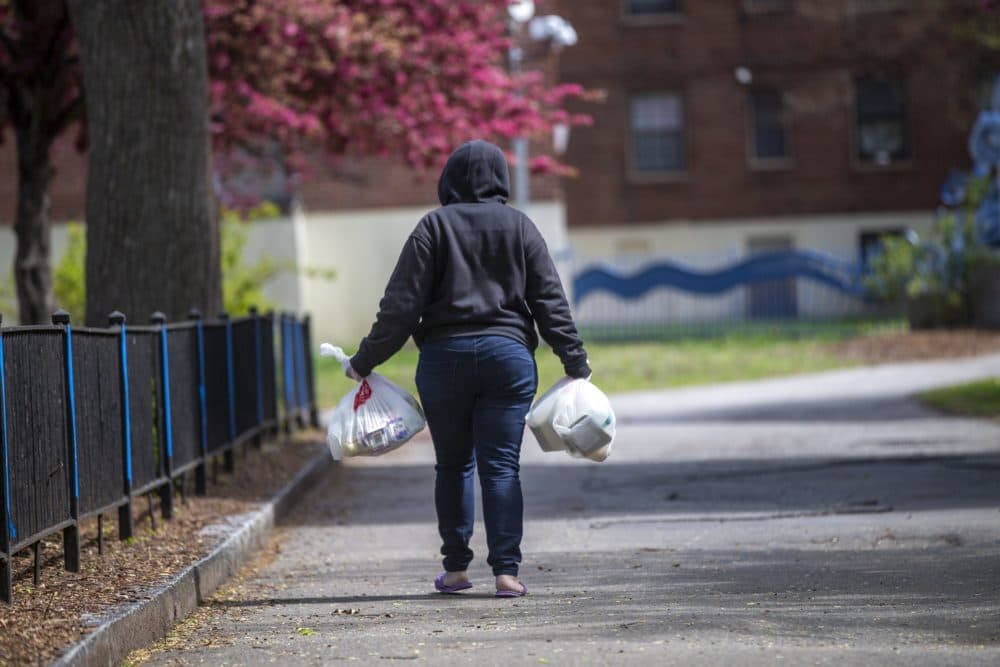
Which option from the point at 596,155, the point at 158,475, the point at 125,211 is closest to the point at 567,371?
the point at 158,475

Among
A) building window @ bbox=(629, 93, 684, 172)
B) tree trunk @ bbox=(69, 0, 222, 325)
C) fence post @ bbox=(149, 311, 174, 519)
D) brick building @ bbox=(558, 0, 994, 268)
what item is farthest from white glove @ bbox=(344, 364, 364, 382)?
building window @ bbox=(629, 93, 684, 172)

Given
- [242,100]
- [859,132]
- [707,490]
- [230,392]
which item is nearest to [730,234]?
[859,132]

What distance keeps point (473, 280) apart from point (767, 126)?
2750 cm

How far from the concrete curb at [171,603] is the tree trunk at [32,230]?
20.5ft

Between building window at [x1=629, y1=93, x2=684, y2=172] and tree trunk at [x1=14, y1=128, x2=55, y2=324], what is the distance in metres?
19.1

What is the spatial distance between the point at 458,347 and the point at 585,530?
8.38 feet

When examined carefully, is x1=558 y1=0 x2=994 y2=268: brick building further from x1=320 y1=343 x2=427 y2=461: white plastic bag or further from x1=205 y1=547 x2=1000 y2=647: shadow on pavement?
x1=320 y1=343 x2=427 y2=461: white plastic bag

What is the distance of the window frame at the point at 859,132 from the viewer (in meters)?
33.0

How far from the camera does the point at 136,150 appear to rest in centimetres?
1075

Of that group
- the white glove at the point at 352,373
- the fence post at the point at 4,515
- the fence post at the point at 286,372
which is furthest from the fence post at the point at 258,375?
the fence post at the point at 4,515

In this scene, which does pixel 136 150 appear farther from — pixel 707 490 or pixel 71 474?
pixel 707 490

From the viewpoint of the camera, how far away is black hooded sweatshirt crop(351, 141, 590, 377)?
691cm

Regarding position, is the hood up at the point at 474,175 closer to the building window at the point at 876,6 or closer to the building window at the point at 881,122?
the building window at the point at 876,6

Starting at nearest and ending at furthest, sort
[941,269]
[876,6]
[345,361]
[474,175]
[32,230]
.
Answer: [474,175] < [345,361] < [32,230] < [941,269] < [876,6]
